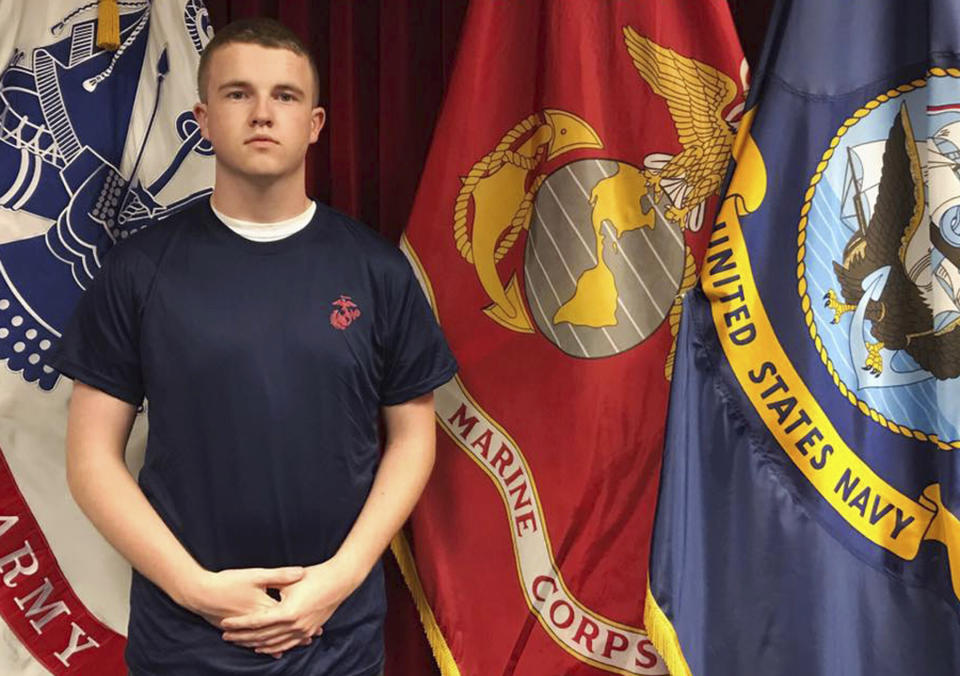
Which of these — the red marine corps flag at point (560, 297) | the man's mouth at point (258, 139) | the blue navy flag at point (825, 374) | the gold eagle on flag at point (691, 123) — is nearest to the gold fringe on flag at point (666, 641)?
the blue navy flag at point (825, 374)

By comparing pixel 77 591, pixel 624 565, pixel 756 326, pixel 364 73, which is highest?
pixel 364 73

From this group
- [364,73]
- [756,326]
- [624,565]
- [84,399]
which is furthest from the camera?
[364,73]

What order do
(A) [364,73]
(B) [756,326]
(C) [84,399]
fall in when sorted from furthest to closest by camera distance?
(A) [364,73] → (B) [756,326] → (C) [84,399]

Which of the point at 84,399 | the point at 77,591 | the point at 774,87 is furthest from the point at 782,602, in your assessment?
the point at 77,591

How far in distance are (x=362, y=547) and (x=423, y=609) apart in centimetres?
39

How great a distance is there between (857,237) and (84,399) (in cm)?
119

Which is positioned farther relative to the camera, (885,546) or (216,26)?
(216,26)

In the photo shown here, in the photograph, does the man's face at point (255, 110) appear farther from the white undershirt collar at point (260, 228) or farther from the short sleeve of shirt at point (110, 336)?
the short sleeve of shirt at point (110, 336)

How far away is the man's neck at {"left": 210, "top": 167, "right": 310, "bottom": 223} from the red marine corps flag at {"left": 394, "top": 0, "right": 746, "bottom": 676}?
33 centimetres

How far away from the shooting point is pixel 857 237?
1581 millimetres

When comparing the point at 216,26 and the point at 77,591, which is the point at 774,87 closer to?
Answer: the point at 216,26

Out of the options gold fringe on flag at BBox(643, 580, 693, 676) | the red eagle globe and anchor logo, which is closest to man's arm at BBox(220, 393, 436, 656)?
the red eagle globe and anchor logo

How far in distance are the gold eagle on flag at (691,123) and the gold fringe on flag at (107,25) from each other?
923 mm

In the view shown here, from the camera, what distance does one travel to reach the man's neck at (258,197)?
1547 mm
